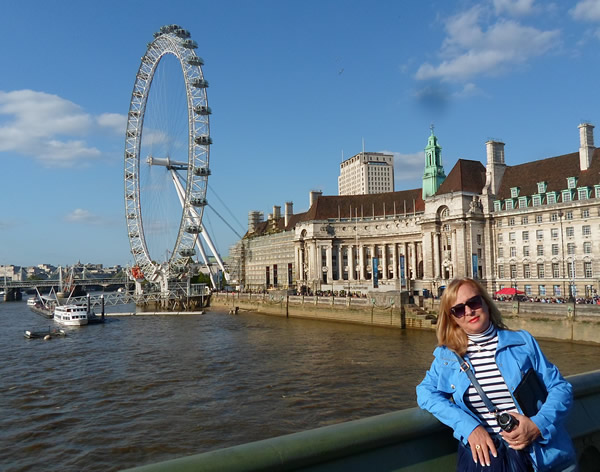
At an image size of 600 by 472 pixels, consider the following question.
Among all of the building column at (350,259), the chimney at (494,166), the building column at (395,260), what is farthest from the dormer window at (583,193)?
the building column at (350,259)

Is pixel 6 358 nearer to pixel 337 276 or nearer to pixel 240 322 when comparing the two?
pixel 240 322

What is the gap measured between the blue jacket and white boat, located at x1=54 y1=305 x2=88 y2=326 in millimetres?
59344

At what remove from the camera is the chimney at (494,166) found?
61.6m

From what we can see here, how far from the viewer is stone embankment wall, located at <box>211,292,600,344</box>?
34.8 metres

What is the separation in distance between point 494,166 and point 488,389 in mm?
63781

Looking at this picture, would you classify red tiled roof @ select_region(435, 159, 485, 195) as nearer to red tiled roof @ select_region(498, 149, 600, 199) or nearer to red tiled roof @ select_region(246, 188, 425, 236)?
red tiled roof @ select_region(498, 149, 600, 199)

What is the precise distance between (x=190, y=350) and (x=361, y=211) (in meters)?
57.2

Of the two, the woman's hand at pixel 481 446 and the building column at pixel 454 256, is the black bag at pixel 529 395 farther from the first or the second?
the building column at pixel 454 256

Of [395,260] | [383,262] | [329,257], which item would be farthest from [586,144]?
[329,257]

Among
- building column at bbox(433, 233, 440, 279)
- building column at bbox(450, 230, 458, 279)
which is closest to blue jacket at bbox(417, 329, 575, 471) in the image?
building column at bbox(450, 230, 458, 279)

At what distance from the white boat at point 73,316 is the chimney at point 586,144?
5585 centimetres

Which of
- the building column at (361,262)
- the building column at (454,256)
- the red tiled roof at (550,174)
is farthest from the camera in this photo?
the building column at (361,262)

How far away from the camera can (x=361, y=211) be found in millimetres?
88812

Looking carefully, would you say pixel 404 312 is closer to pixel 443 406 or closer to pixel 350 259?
pixel 350 259
